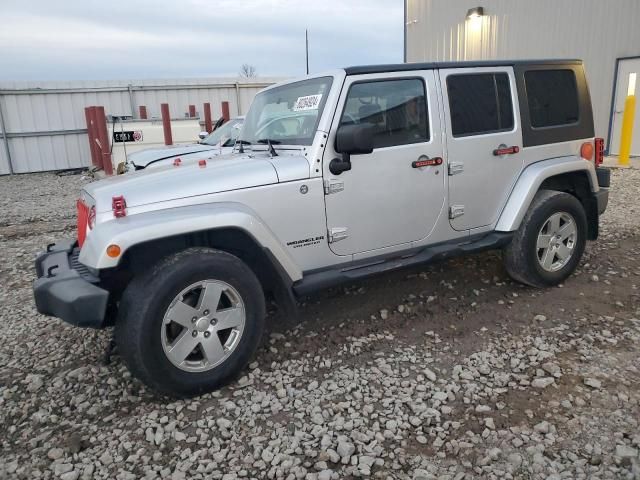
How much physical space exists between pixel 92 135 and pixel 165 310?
45.5 feet

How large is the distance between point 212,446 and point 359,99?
2.38 metres

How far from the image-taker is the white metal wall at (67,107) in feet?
49.8

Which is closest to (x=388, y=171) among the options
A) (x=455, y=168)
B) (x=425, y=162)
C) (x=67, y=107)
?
(x=425, y=162)

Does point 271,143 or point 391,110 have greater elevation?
point 391,110

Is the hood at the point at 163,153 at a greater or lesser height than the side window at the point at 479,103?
lesser

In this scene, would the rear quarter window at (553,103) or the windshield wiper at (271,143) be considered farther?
the rear quarter window at (553,103)

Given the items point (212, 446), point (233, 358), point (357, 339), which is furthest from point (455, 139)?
point (212, 446)

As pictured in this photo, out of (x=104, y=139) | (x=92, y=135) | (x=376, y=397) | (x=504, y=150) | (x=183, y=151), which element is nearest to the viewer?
(x=376, y=397)

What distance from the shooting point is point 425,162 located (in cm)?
363

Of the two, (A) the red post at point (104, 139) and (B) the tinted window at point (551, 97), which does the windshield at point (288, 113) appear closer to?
(B) the tinted window at point (551, 97)

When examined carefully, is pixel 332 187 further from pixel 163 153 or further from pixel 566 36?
pixel 566 36

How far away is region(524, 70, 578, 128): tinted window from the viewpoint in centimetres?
418

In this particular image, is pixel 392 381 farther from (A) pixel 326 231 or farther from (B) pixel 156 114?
(B) pixel 156 114

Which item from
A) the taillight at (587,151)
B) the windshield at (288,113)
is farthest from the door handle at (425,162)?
the taillight at (587,151)
